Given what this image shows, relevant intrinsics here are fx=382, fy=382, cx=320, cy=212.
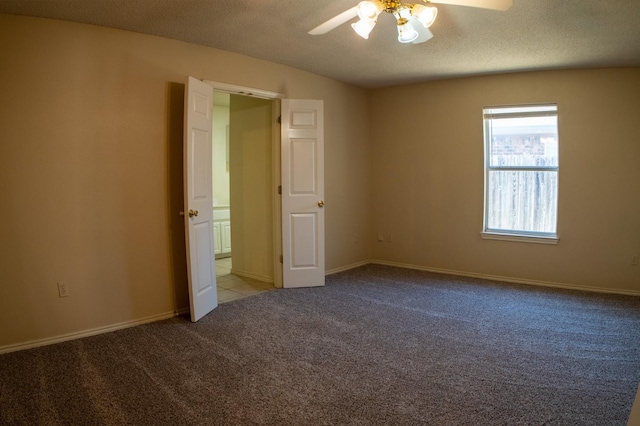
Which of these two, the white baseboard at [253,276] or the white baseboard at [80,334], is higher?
the white baseboard at [253,276]

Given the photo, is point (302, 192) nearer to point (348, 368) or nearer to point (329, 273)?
point (329, 273)

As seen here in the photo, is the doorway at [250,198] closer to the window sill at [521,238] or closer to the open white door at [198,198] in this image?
the open white door at [198,198]

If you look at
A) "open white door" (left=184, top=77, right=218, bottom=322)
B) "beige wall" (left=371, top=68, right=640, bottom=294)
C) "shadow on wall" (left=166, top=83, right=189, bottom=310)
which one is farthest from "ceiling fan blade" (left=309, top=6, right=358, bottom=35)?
"beige wall" (left=371, top=68, right=640, bottom=294)

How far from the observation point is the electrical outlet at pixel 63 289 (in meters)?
2.96

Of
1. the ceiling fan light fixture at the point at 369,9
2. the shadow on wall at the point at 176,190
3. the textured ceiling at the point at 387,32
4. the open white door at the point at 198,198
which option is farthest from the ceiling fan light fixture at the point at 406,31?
the shadow on wall at the point at 176,190

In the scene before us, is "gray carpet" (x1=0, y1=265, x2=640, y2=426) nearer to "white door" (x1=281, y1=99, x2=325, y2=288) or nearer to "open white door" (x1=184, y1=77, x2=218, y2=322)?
"open white door" (x1=184, y1=77, x2=218, y2=322)

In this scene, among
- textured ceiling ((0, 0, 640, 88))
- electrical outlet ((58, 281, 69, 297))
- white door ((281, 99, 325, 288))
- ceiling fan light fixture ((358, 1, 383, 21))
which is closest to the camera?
ceiling fan light fixture ((358, 1, 383, 21))

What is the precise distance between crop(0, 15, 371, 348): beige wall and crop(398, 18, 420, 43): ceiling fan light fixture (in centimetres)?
198

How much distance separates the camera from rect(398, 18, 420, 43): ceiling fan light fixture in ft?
7.79

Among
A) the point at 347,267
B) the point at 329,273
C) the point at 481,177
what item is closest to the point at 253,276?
the point at 329,273

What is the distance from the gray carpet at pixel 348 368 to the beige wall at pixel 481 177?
0.71 metres

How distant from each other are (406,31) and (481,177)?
9.34 ft

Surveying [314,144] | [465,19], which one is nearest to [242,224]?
[314,144]

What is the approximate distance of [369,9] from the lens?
2211 mm
